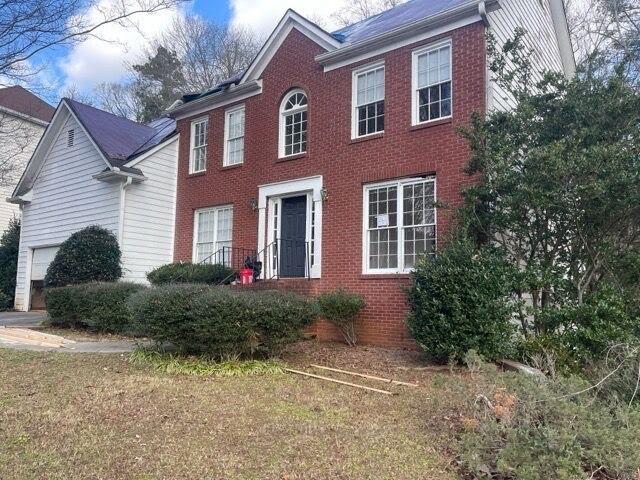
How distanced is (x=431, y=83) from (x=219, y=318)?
6.48 metres

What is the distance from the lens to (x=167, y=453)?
13.1ft

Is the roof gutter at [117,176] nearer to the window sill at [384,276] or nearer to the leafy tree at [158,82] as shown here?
the window sill at [384,276]

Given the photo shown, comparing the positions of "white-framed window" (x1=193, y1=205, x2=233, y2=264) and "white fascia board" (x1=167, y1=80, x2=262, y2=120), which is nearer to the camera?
"white fascia board" (x1=167, y1=80, x2=262, y2=120)

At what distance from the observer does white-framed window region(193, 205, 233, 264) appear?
13.3 meters

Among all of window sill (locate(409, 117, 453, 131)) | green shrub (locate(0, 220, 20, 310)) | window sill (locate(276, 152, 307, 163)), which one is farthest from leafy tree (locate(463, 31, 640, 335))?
green shrub (locate(0, 220, 20, 310))

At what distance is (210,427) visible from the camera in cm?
464

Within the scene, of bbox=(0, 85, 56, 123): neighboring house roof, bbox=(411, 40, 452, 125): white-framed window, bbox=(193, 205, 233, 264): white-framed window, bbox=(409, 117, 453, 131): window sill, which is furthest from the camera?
bbox=(0, 85, 56, 123): neighboring house roof

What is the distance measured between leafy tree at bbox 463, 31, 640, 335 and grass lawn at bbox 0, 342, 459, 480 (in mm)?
2645

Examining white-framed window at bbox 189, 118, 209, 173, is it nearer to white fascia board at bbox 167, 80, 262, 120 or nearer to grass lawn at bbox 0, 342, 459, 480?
white fascia board at bbox 167, 80, 262, 120

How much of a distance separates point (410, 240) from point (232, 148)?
6127 mm

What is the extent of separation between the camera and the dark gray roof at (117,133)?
47.6 ft

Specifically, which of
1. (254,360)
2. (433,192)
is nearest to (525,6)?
(433,192)

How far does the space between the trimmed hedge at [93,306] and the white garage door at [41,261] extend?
16.9 feet

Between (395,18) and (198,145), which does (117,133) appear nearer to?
(198,145)
